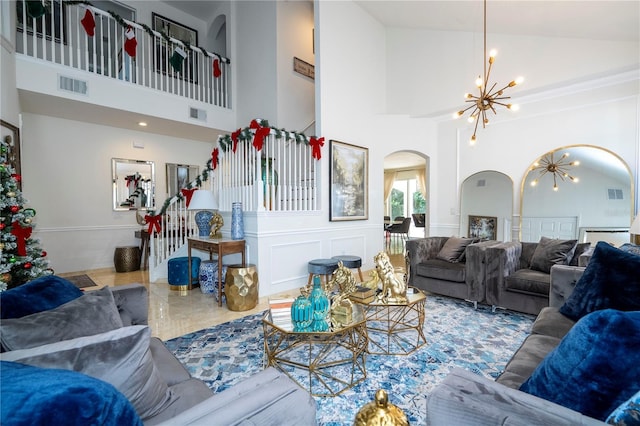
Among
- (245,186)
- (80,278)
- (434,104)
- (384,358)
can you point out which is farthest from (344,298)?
(80,278)

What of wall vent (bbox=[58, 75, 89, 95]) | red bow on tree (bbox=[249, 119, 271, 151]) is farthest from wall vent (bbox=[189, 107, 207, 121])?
red bow on tree (bbox=[249, 119, 271, 151])

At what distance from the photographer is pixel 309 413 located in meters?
0.92

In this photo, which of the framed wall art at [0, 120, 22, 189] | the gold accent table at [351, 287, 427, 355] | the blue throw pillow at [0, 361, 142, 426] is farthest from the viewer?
the framed wall art at [0, 120, 22, 189]

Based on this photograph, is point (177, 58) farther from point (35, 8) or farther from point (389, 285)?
point (389, 285)

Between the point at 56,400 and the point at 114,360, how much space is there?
1.10 ft

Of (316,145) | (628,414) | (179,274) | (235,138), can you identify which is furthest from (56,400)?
(316,145)

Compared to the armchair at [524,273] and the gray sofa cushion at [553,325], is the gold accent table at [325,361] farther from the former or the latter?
the armchair at [524,273]

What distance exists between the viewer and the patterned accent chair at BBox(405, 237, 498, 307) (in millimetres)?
3414

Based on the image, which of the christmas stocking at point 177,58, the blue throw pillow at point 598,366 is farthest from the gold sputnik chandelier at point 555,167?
the christmas stocking at point 177,58

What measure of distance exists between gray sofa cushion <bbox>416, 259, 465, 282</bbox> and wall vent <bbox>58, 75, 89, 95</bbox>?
543 cm

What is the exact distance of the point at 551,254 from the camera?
3.21 metres

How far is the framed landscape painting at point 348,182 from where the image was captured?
470 centimetres

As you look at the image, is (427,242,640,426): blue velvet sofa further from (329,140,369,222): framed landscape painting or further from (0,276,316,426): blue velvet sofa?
(329,140,369,222): framed landscape painting

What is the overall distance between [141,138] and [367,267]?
5158 millimetres
